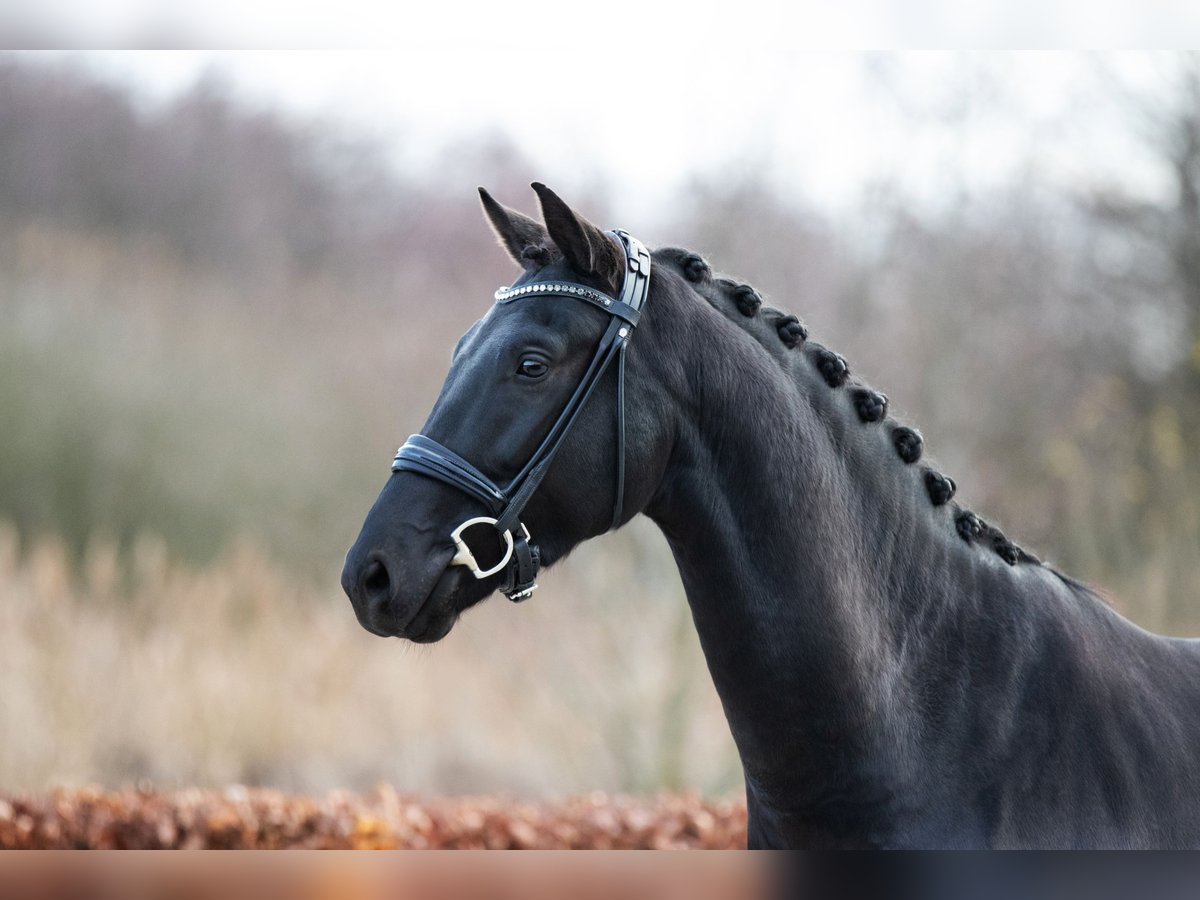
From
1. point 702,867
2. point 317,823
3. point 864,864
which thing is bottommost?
point 317,823

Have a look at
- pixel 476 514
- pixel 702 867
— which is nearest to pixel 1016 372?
pixel 702 867

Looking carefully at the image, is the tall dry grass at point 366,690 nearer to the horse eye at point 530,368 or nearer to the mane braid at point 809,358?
the mane braid at point 809,358

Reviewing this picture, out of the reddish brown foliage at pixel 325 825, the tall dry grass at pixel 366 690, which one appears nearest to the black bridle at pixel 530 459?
the reddish brown foliage at pixel 325 825

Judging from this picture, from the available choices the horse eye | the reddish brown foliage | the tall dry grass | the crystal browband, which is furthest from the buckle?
the tall dry grass

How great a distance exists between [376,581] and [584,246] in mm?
709

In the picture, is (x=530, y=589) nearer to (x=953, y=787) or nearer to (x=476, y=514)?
(x=476, y=514)

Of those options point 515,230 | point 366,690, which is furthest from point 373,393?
point 515,230

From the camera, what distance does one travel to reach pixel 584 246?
1.84m

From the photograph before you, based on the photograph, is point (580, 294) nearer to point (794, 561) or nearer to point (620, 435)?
point (620, 435)

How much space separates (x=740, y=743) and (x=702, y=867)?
0.48m

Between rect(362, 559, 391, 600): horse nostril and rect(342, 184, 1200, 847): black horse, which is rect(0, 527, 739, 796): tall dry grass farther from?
rect(362, 559, 391, 600): horse nostril

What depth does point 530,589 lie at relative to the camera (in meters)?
1.83

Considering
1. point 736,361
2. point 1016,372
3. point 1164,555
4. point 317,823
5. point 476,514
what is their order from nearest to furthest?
1. point 476,514
2. point 736,361
3. point 317,823
4. point 1164,555
5. point 1016,372

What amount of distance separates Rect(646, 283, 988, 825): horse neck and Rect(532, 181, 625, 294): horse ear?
0.46 ft
